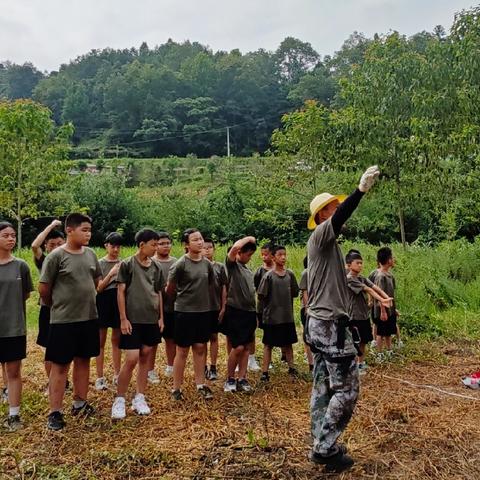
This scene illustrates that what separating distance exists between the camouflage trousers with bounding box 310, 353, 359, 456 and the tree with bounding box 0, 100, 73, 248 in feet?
39.7

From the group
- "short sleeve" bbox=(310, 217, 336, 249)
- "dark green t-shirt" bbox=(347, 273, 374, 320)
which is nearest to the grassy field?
"dark green t-shirt" bbox=(347, 273, 374, 320)

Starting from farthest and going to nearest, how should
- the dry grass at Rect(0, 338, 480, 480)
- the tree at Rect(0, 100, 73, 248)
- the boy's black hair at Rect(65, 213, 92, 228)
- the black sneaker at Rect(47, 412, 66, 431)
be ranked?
1. the tree at Rect(0, 100, 73, 248)
2. the boy's black hair at Rect(65, 213, 92, 228)
3. the black sneaker at Rect(47, 412, 66, 431)
4. the dry grass at Rect(0, 338, 480, 480)

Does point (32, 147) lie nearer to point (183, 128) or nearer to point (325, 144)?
point (325, 144)

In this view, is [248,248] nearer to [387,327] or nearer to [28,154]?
[387,327]

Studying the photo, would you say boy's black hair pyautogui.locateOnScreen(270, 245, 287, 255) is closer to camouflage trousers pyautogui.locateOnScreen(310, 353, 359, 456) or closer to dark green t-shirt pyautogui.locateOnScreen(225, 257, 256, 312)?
dark green t-shirt pyautogui.locateOnScreen(225, 257, 256, 312)

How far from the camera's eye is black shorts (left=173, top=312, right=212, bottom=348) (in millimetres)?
5250

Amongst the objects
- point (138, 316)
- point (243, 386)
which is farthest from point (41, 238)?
point (243, 386)

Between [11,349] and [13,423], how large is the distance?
2.00 feet

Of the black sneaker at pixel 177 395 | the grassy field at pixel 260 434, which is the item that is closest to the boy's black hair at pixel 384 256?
the grassy field at pixel 260 434

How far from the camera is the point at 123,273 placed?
4898 millimetres

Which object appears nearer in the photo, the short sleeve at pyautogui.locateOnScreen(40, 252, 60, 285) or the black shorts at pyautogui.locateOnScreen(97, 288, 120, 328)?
the short sleeve at pyautogui.locateOnScreen(40, 252, 60, 285)

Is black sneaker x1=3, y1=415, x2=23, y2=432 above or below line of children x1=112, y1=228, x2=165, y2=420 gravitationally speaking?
below

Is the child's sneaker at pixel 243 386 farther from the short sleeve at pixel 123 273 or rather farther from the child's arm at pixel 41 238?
the child's arm at pixel 41 238

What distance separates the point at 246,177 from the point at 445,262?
1509 cm
